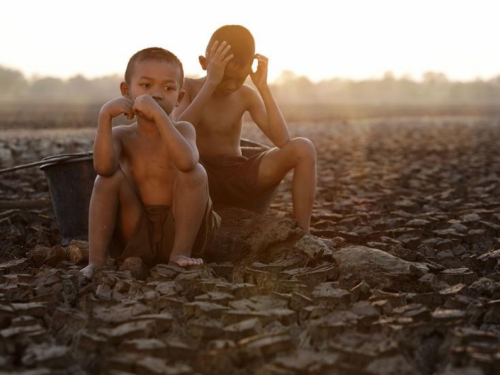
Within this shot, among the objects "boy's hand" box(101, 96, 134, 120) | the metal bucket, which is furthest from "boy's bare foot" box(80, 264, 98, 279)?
the metal bucket

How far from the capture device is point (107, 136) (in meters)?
2.99

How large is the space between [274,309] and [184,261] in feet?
2.32

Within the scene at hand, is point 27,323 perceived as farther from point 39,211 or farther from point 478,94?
point 478,94

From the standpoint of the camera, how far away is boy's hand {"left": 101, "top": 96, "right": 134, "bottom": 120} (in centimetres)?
295

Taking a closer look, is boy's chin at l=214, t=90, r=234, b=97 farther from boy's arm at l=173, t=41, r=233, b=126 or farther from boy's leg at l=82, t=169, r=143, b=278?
boy's leg at l=82, t=169, r=143, b=278

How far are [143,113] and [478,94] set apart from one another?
8150cm

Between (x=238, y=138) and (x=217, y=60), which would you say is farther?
(x=238, y=138)

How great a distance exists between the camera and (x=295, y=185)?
3.97 meters

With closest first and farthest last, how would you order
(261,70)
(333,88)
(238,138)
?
(261,70) → (238,138) → (333,88)

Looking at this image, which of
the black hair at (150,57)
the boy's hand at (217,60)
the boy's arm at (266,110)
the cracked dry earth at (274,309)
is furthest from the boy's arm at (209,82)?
the cracked dry earth at (274,309)

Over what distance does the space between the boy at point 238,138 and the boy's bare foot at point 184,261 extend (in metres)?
0.94

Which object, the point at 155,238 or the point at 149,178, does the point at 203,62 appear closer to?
the point at 149,178

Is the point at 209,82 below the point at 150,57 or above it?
below

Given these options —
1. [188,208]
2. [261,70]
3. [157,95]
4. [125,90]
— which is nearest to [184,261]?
[188,208]
